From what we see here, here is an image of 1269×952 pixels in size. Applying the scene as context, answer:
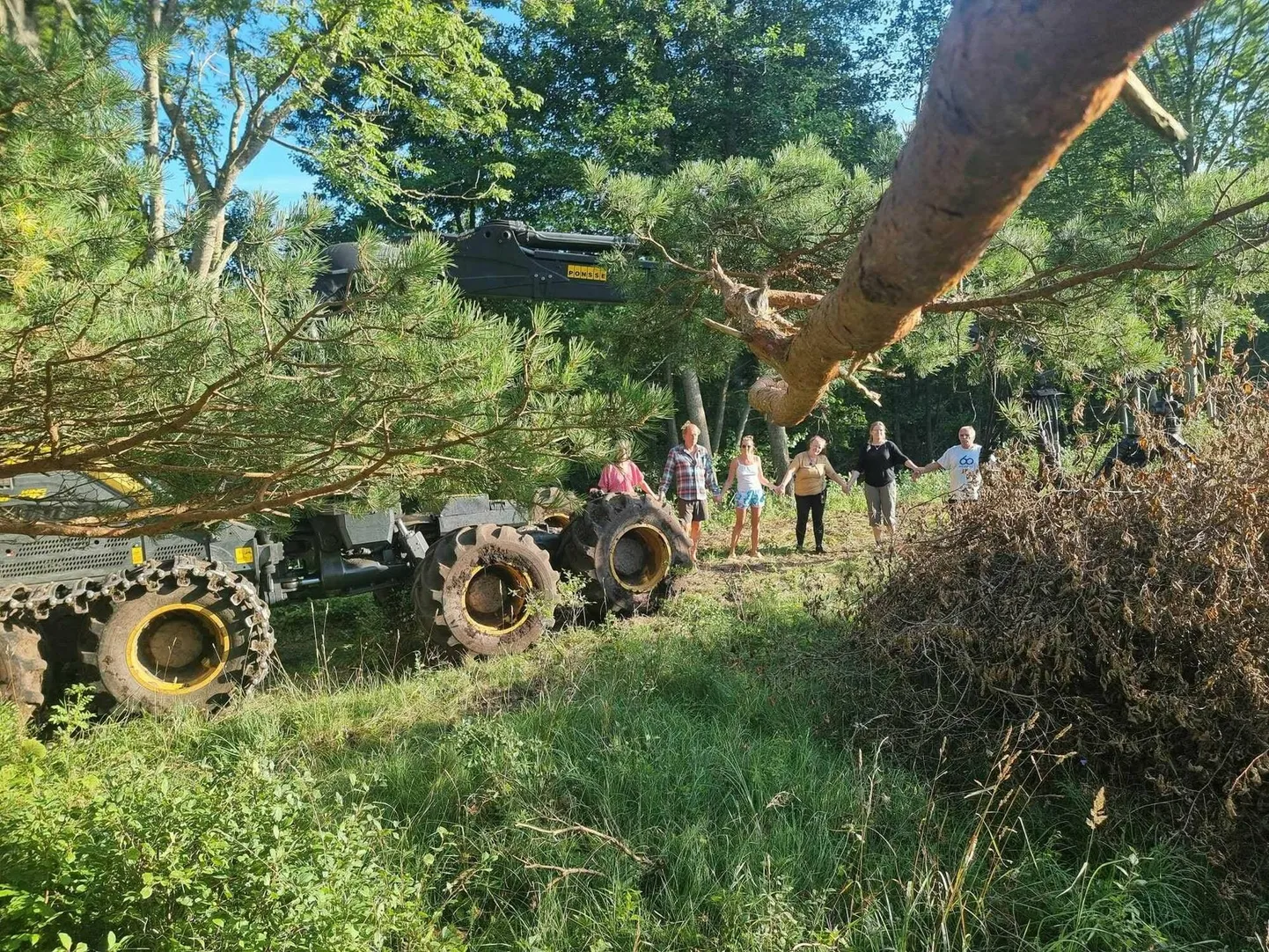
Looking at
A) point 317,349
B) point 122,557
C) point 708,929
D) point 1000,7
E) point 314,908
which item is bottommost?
point 708,929

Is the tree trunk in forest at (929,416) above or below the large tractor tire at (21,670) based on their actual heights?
above

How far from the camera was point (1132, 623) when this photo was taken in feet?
11.5

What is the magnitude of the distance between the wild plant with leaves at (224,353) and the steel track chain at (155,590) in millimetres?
2057

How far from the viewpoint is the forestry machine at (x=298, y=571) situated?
17.0 ft

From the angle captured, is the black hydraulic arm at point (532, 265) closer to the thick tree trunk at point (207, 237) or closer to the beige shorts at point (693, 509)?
the thick tree trunk at point (207, 237)

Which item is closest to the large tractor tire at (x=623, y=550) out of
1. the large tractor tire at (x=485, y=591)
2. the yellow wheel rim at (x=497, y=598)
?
the large tractor tire at (x=485, y=591)

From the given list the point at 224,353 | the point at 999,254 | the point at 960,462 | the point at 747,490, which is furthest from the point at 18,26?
the point at 960,462

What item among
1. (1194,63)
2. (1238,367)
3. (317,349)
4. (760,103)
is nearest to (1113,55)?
(317,349)

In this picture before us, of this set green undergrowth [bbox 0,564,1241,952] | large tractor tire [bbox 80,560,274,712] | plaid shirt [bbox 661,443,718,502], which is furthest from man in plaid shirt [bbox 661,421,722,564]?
large tractor tire [bbox 80,560,274,712]

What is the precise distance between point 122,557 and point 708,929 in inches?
192

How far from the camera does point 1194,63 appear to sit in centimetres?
674

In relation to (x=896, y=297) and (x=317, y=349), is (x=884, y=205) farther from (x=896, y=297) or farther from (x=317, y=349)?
(x=317, y=349)

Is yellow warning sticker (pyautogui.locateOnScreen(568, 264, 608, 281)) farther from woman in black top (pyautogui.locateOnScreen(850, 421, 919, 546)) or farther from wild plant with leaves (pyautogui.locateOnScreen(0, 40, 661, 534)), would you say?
woman in black top (pyautogui.locateOnScreen(850, 421, 919, 546))

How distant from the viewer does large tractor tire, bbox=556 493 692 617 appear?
23.1 ft
